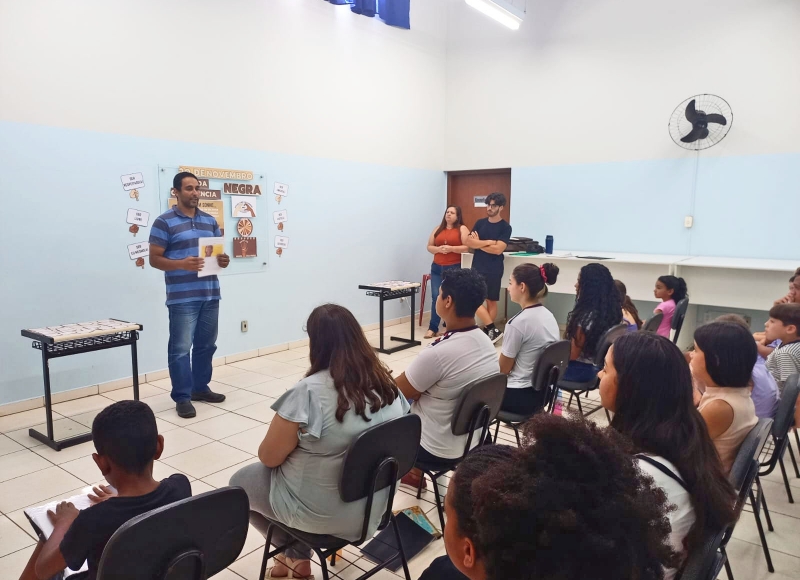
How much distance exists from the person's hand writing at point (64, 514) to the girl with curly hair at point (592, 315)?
8.88 feet

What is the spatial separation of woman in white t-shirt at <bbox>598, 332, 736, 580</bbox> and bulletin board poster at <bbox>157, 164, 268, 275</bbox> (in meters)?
3.98

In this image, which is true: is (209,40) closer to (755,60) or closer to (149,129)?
(149,129)

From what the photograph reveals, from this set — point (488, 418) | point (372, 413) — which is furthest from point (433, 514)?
point (372, 413)

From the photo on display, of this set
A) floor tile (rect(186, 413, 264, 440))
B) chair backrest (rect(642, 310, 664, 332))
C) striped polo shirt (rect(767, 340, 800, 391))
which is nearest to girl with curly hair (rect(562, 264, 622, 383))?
chair backrest (rect(642, 310, 664, 332))

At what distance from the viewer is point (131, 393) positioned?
4.21m

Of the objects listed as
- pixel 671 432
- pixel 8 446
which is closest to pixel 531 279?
pixel 671 432

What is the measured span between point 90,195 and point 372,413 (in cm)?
329

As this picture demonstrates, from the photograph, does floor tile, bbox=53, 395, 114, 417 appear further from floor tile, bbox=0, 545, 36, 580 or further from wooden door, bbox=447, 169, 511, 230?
wooden door, bbox=447, 169, 511, 230

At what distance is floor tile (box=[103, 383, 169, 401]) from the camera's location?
412 centimetres

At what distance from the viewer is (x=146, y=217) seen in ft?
14.1

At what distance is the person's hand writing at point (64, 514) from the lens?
1.40 m

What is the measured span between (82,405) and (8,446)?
0.67m

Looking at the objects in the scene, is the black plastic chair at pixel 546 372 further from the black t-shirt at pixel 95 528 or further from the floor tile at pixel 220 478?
the black t-shirt at pixel 95 528

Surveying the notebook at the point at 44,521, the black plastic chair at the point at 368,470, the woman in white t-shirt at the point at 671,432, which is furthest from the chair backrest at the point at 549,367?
the notebook at the point at 44,521
